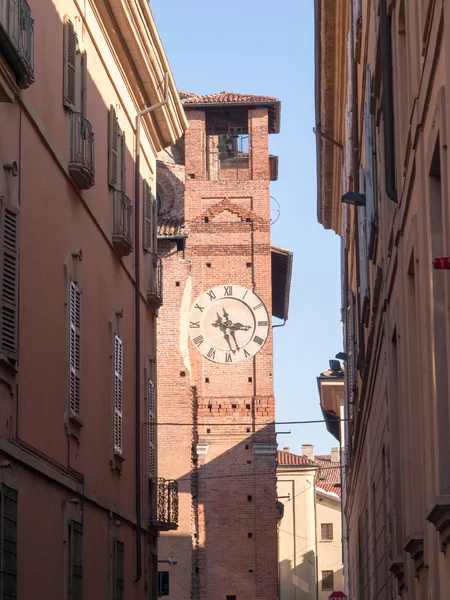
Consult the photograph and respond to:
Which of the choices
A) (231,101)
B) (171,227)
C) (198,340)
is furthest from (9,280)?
(231,101)

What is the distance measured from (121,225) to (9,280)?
6075mm

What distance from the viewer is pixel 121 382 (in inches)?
713

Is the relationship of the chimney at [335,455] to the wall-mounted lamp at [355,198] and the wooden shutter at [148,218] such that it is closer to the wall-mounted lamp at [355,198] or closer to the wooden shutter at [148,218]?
the wooden shutter at [148,218]

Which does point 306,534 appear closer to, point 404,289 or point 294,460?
point 294,460

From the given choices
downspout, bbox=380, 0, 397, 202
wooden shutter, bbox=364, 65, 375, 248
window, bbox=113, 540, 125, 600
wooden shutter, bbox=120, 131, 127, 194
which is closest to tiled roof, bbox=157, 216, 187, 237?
wooden shutter, bbox=120, 131, 127, 194

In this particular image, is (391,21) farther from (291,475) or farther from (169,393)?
(291,475)

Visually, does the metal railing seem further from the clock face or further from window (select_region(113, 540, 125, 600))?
the clock face

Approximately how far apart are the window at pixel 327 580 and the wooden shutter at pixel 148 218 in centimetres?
4865

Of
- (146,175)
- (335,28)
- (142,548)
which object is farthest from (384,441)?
(335,28)

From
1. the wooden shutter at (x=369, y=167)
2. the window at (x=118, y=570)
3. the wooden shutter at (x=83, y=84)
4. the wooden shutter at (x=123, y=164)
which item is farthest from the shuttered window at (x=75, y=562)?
the wooden shutter at (x=123, y=164)

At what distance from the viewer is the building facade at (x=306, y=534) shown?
218 feet

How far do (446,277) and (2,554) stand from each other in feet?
17.0

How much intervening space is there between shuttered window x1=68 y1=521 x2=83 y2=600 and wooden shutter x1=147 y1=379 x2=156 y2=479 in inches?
222

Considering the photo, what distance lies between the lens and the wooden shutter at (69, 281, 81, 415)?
14586 mm
